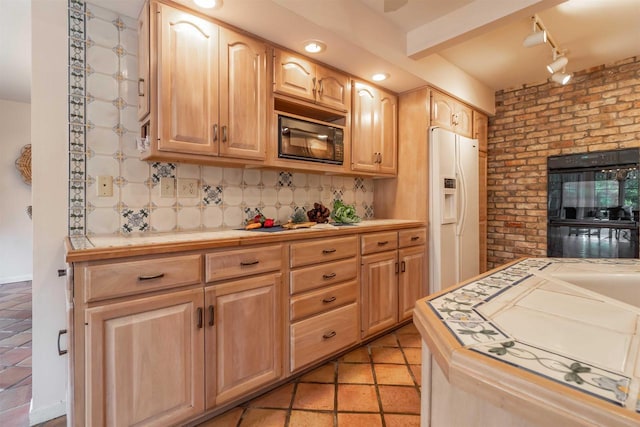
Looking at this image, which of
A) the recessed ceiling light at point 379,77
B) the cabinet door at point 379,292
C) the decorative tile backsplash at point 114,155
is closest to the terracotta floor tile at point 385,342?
the cabinet door at point 379,292

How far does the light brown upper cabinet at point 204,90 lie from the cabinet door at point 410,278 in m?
1.51

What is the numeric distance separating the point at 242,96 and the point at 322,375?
1.87 m

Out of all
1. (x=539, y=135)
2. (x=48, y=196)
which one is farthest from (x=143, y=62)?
(x=539, y=135)

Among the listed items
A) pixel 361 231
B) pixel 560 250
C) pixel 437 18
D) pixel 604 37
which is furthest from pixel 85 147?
pixel 560 250

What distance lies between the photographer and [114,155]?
1761 mm

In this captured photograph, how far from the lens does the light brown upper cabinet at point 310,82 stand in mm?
2100

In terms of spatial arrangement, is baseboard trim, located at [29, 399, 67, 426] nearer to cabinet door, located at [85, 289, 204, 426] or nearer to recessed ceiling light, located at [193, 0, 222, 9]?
cabinet door, located at [85, 289, 204, 426]

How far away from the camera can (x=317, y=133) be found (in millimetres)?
2320

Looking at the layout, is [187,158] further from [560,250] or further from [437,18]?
[560,250]

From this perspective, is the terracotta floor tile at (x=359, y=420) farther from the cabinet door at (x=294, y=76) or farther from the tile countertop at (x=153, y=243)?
the cabinet door at (x=294, y=76)

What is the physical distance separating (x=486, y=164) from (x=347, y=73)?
7.65ft

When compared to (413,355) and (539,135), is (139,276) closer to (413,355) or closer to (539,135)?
(413,355)

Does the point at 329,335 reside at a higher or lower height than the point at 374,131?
lower

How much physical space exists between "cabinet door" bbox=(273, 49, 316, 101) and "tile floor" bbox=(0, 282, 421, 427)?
Result: 6.34 ft
